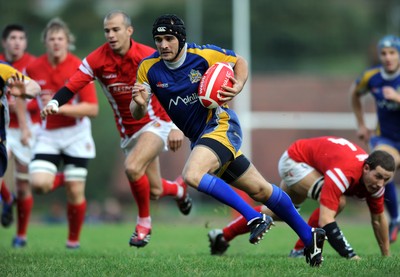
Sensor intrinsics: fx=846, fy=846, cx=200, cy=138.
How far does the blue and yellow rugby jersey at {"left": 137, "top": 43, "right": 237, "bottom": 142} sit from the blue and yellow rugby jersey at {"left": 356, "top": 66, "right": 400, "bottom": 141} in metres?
4.29

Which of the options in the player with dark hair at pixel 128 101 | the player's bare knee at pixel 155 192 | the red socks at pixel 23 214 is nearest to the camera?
the player with dark hair at pixel 128 101

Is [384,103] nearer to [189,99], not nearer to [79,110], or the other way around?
[79,110]

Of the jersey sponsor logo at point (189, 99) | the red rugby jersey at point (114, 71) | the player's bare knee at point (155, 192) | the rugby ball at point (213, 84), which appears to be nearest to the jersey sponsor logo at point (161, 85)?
the jersey sponsor logo at point (189, 99)

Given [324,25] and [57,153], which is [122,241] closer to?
[57,153]

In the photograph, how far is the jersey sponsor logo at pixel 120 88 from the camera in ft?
29.4

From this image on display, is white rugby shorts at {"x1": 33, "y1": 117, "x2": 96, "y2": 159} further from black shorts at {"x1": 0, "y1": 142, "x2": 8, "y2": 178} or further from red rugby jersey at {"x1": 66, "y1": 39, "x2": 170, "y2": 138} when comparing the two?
black shorts at {"x1": 0, "y1": 142, "x2": 8, "y2": 178}

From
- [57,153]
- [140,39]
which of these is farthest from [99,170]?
[57,153]

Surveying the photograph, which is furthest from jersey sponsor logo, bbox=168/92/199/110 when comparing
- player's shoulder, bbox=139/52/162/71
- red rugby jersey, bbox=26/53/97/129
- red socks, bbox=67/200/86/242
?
red socks, bbox=67/200/86/242

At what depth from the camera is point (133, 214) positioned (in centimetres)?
2253

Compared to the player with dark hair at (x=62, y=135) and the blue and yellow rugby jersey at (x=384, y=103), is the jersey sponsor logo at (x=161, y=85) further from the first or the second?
the blue and yellow rugby jersey at (x=384, y=103)

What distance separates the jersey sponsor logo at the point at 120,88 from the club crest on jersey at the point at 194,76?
5.32 ft

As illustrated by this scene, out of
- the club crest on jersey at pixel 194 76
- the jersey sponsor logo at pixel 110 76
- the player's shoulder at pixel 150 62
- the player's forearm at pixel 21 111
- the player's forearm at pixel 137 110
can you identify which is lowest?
the player's forearm at pixel 21 111

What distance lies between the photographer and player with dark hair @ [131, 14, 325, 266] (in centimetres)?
695

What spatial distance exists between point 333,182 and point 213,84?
1701 mm
